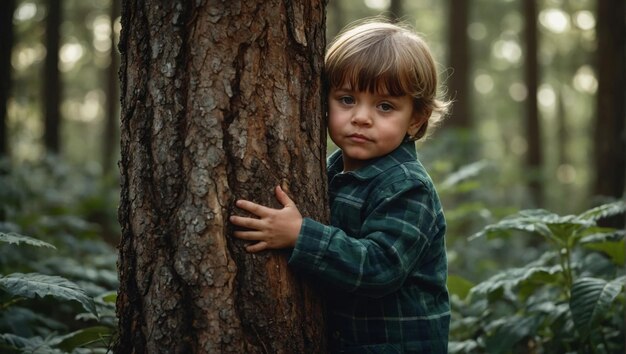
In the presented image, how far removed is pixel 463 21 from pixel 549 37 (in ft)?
37.7

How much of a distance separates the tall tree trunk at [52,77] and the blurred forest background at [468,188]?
0.14ft

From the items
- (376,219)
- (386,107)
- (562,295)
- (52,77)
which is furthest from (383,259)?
(52,77)

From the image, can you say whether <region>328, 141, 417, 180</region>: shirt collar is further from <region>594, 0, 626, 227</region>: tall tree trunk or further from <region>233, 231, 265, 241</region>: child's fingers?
<region>594, 0, 626, 227</region>: tall tree trunk

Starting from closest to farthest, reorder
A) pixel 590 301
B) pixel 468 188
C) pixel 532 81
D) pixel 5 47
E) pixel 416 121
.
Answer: pixel 416 121 → pixel 590 301 → pixel 468 188 → pixel 5 47 → pixel 532 81

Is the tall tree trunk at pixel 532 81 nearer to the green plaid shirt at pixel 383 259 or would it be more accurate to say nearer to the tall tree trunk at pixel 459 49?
the tall tree trunk at pixel 459 49

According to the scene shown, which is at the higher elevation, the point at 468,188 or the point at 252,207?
the point at 252,207

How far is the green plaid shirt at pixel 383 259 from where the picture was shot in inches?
87.4

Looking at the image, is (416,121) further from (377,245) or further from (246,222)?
(246,222)

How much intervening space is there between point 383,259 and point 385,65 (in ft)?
2.59

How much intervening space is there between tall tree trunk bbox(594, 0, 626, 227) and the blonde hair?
18.0 feet

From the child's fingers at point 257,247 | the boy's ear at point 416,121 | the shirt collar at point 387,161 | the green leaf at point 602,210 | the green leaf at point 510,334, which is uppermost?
the boy's ear at point 416,121

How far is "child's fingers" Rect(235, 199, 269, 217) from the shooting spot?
2.15m

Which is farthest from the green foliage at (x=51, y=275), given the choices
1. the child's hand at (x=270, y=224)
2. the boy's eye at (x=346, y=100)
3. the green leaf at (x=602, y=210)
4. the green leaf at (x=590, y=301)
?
the green leaf at (x=602, y=210)

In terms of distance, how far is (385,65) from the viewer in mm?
2477
